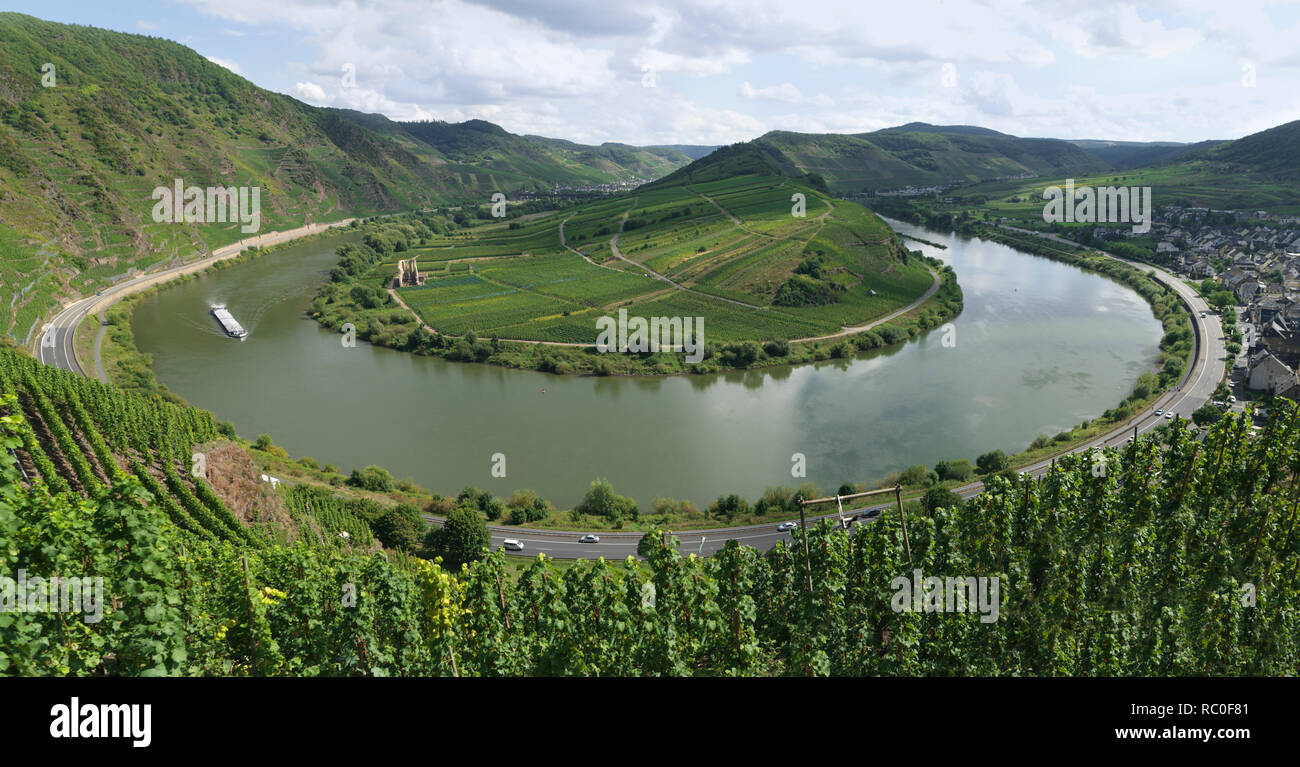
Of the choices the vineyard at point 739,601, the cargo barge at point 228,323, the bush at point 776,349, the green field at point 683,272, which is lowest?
the vineyard at point 739,601

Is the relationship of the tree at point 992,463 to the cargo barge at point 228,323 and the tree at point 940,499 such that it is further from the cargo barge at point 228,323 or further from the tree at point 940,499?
the cargo barge at point 228,323

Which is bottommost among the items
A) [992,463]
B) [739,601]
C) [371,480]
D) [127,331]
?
[371,480]

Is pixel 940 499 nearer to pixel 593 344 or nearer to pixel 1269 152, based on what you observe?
pixel 593 344

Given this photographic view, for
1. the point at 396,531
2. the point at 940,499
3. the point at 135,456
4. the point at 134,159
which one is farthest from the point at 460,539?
the point at 134,159

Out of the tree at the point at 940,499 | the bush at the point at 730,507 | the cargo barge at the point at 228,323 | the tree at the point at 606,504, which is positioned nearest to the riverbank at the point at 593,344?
the cargo barge at the point at 228,323

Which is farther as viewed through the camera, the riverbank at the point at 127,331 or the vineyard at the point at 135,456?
the riverbank at the point at 127,331

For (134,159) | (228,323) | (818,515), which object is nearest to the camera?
(818,515)

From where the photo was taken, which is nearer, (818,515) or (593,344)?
(818,515)
